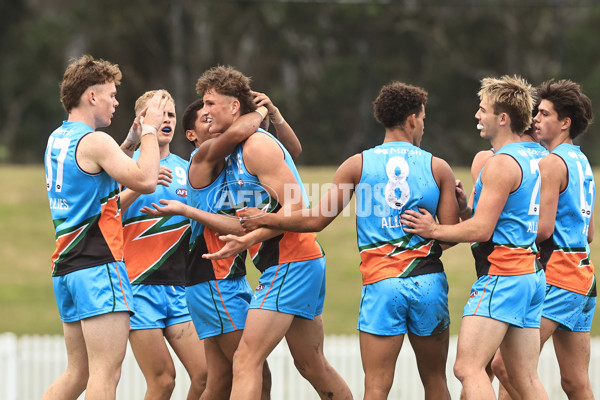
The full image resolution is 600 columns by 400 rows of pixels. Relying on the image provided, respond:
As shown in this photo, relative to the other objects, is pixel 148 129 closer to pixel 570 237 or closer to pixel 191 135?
pixel 191 135

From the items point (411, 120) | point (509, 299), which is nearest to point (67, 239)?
point (411, 120)

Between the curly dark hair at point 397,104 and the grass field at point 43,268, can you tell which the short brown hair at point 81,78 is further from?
the grass field at point 43,268

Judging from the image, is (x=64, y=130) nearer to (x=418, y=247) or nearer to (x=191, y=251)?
(x=191, y=251)

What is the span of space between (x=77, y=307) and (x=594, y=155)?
27.5 m

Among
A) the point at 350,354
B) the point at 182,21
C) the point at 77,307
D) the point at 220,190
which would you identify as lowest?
the point at 350,354

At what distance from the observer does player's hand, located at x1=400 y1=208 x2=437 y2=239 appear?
218 inches

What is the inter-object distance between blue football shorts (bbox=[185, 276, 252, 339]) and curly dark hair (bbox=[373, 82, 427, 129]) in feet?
5.12

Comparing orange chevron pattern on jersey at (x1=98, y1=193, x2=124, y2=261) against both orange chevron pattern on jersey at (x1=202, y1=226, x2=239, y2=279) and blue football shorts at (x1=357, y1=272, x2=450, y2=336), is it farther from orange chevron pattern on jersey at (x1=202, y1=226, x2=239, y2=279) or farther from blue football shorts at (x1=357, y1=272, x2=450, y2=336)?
blue football shorts at (x1=357, y1=272, x2=450, y2=336)

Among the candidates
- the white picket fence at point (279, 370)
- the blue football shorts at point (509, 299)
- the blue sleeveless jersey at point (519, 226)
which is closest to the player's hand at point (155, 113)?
the blue sleeveless jersey at point (519, 226)

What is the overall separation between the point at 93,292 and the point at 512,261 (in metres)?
2.69

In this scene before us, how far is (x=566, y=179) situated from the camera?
5.96 meters

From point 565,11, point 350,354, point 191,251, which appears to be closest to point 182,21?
point 565,11

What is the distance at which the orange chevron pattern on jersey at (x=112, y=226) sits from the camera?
17.9ft

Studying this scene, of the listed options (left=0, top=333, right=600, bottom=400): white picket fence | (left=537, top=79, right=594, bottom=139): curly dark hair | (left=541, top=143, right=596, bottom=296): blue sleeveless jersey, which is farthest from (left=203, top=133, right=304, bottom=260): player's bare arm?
(left=0, top=333, right=600, bottom=400): white picket fence
